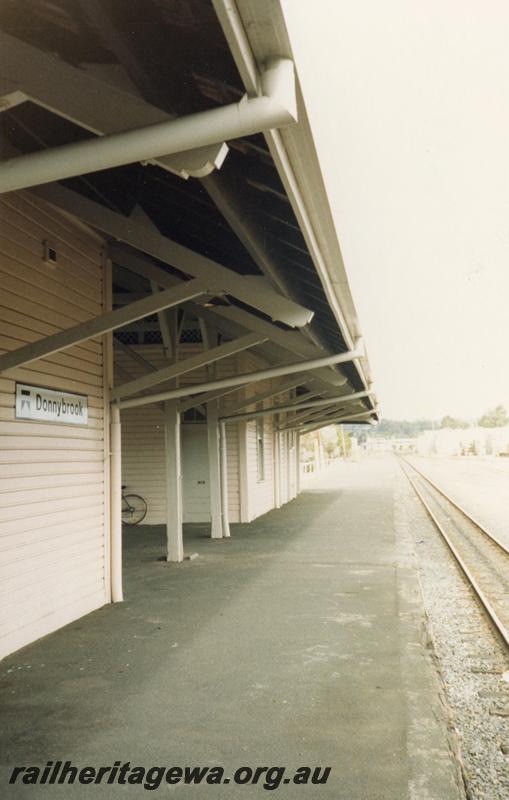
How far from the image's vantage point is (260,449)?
16328mm

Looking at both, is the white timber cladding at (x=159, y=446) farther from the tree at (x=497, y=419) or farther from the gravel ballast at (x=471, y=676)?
the tree at (x=497, y=419)

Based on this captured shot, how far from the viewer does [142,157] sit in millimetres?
2504

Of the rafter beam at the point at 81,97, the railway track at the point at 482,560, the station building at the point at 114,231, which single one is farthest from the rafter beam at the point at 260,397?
the rafter beam at the point at 81,97

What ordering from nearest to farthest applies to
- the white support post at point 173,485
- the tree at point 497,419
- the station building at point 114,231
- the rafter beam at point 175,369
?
the station building at point 114,231 < the rafter beam at point 175,369 < the white support post at point 173,485 < the tree at point 497,419

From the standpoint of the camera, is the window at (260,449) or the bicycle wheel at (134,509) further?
the window at (260,449)

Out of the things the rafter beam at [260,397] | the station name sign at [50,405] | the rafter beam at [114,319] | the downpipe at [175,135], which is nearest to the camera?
the downpipe at [175,135]

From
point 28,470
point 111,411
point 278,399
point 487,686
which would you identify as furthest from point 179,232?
point 278,399

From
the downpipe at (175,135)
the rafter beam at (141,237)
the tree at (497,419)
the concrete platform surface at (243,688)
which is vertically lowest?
the concrete platform surface at (243,688)

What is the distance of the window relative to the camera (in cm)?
1592

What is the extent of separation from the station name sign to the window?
9397mm

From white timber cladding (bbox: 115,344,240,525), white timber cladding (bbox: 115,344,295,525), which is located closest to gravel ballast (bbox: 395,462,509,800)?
white timber cladding (bbox: 115,344,295,525)

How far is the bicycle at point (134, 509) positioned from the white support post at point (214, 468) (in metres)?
2.55

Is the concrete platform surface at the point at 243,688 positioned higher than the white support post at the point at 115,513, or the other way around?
the white support post at the point at 115,513

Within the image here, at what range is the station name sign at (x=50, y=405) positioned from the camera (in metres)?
5.52
